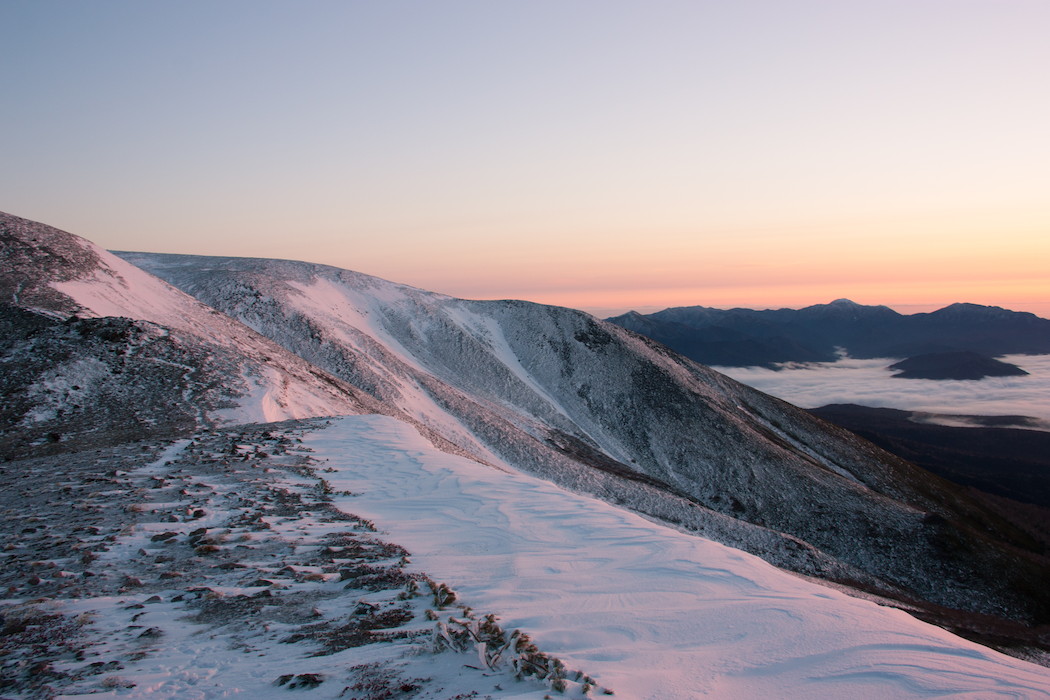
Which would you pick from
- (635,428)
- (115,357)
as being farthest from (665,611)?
(635,428)

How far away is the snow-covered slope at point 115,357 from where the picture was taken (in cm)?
2367

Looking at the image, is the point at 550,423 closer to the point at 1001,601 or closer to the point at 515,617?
the point at 1001,601

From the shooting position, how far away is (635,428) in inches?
2530

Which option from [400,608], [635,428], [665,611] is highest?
[400,608]

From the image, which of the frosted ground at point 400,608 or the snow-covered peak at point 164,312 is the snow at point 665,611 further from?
the snow-covered peak at point 164,312

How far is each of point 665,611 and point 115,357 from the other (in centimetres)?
2885

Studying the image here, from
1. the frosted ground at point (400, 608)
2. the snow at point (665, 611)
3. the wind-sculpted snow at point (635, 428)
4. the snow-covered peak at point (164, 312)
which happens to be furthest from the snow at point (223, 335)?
the snow at point (665, 611)

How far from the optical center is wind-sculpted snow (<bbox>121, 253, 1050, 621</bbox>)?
43.7m

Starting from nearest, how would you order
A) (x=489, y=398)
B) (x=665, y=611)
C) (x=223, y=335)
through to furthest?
(x=665, y=611) < (x=223, y=335) < (x=489, y=398)

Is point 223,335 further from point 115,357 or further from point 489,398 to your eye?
point 489,398

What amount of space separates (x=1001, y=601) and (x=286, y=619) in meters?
55.8

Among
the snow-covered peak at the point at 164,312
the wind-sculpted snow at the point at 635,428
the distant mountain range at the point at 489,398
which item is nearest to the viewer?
the distant mountain range at the point at 489,398

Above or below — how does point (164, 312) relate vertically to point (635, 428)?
above

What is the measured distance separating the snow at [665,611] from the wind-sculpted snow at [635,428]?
82.4 ft
